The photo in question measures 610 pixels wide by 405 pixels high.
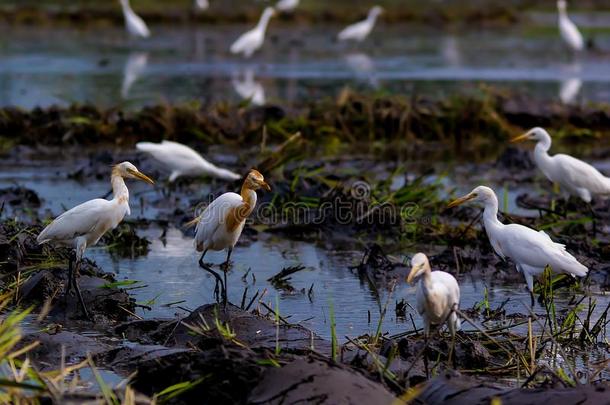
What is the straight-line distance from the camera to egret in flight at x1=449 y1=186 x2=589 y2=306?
845 cm

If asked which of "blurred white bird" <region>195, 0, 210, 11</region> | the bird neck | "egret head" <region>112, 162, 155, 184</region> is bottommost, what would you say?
the bird neck

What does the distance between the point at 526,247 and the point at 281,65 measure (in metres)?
21.0

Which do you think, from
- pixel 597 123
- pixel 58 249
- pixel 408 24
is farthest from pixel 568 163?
pixel 408 24

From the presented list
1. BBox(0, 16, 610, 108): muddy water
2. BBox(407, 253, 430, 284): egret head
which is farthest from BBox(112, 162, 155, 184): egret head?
BBox(0, 16, 610, 108): muddy water

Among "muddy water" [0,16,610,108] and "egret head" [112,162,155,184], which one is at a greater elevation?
"muddy water" [0,16,610,108]

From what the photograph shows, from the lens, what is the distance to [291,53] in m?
32.3

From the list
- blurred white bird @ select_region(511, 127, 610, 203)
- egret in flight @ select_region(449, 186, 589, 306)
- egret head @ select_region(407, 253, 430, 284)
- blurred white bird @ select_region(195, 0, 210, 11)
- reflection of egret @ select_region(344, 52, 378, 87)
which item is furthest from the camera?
blurred white bird @ select_region(195, 0, 210, 11)

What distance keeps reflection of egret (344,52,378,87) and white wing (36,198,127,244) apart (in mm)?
16522

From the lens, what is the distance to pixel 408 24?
42.6 meters

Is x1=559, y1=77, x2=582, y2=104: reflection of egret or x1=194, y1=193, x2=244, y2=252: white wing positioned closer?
x1=194, y1=193, x2=244, y2=252: white wing

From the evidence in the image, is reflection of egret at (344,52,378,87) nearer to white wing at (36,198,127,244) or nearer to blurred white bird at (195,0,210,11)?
blurred white bird at (195,0,210,11)

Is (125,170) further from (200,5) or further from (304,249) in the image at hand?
(200,5)

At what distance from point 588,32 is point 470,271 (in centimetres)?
3010

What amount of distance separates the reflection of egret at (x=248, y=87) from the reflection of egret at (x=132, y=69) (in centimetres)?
217
